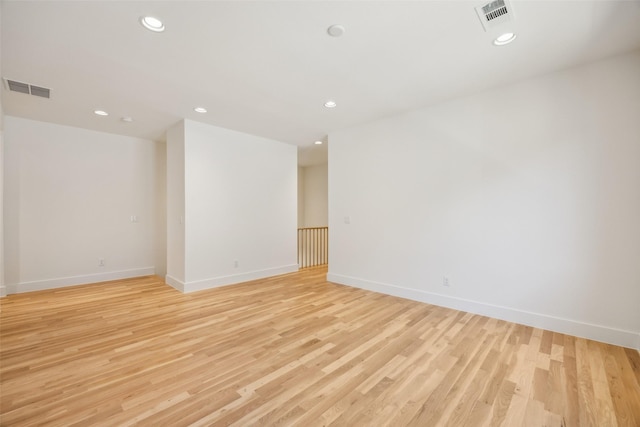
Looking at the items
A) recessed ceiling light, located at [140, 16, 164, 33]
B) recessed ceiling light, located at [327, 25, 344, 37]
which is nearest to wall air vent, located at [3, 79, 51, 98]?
recessed ceiling light, located at [140, 16, 164, 33]

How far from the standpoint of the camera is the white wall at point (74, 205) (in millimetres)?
4152

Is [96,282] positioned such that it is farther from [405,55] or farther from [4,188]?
[405,55]

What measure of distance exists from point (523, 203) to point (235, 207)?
13.7ft

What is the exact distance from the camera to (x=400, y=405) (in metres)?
1.72

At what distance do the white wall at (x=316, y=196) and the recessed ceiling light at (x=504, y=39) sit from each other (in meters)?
5.70

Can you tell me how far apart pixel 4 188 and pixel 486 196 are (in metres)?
6.79

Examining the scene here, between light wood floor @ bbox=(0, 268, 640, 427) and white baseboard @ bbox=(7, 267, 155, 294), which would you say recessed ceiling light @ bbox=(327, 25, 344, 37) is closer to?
light wood floor @ bbox=(0, 268, 640, 427)

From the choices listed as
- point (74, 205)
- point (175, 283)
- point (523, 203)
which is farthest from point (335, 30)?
point (74, 205)

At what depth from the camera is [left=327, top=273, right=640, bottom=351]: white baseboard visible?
248 cm

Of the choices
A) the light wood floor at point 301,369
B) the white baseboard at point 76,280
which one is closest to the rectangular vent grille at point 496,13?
the light wood floor at point 301,369

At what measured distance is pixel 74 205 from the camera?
15.1 ft

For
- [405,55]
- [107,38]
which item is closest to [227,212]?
[107,38]

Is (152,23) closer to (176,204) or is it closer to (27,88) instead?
(27,88)

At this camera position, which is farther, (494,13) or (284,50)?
(284,50)
